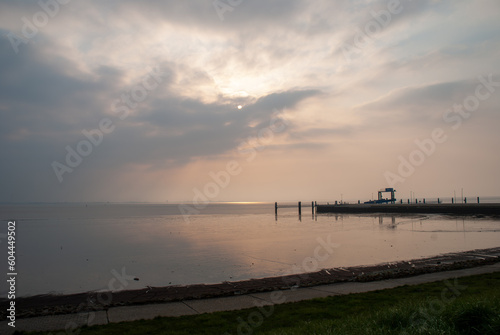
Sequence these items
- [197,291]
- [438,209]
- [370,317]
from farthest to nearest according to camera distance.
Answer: [438,209] < [197,291] < [370,317]

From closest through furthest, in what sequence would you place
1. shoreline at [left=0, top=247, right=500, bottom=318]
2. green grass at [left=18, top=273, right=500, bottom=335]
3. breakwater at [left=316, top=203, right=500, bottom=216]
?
1. green grass at [left=18, top=273, right=500, bottom=335]
2. shoreline at [left=0, top=247, right=500, bottom=318]
3. breakwater at [left=316, top=203, right=500, bottom=216]

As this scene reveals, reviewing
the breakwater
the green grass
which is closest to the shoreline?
the green grass

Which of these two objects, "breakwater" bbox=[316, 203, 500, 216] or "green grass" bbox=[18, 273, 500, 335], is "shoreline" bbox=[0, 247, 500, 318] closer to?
"green grass" bbox=[18, 273, 500, 335]

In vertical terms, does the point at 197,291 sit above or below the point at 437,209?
above

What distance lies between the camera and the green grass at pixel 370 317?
6.62 m

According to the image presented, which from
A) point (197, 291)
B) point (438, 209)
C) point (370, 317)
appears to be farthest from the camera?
point (438, 209)

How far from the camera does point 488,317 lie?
6582mm

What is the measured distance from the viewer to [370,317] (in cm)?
770

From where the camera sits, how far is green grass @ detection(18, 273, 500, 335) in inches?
261

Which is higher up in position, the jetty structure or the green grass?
the green grass

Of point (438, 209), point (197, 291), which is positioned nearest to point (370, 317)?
point (197, 291)

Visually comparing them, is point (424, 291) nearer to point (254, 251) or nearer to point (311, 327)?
point (311, 327)

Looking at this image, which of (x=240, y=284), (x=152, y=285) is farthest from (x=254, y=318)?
(x=152, y=285)

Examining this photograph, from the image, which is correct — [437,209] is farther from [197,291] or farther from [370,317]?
[370,317]
